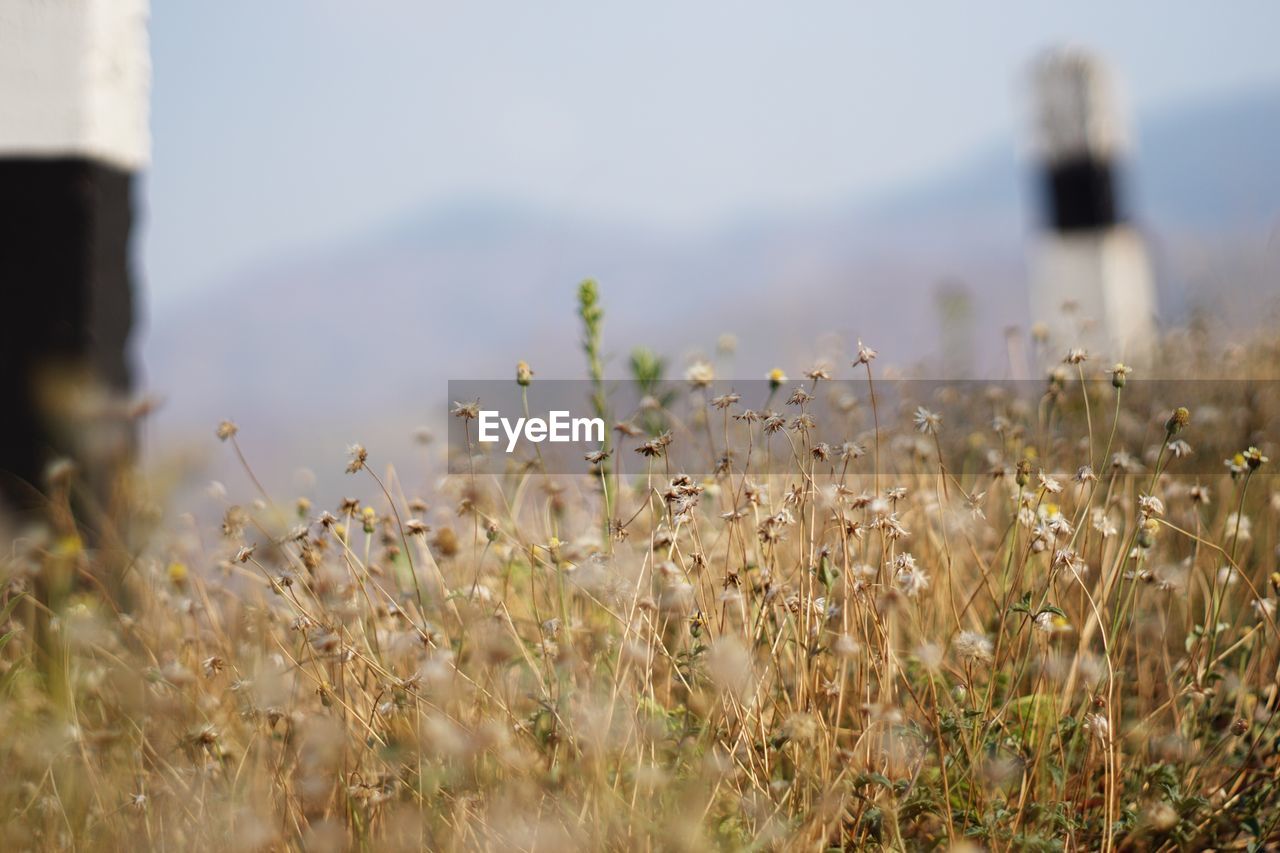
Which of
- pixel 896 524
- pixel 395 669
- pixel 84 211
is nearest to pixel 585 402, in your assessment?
pixel 395 669

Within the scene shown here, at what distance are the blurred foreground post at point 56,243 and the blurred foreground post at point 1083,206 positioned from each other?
430 cm

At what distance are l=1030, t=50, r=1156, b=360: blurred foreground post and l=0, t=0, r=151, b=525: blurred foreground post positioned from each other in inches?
169

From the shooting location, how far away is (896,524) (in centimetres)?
192

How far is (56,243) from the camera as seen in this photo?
3328 millimetres

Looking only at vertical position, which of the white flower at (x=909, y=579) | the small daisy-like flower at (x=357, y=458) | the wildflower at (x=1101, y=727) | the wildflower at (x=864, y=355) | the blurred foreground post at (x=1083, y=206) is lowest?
the wildflower at (x=1101, y=727)

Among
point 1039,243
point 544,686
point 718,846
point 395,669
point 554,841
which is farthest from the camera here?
point 1039,243

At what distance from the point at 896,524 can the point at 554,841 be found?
751 millimetres

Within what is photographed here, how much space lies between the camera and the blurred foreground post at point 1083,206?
594 cm

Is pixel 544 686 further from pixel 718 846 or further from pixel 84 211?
pixel 84 211

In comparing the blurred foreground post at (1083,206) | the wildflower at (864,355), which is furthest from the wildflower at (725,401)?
the blurred foreground post at (1083,206)

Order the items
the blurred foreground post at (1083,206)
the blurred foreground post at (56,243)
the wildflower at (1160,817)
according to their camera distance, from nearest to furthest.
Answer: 1. the wildflower at (1160,817)
2. the blurred foreground post at (56,243)
3. the blurred foreground post at (1083,206)

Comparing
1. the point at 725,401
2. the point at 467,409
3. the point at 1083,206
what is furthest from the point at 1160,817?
the point at 1083,206

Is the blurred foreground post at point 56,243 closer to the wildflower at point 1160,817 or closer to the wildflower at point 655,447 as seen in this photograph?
the wildflower at point 655,447

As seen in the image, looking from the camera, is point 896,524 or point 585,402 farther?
point 585,402
